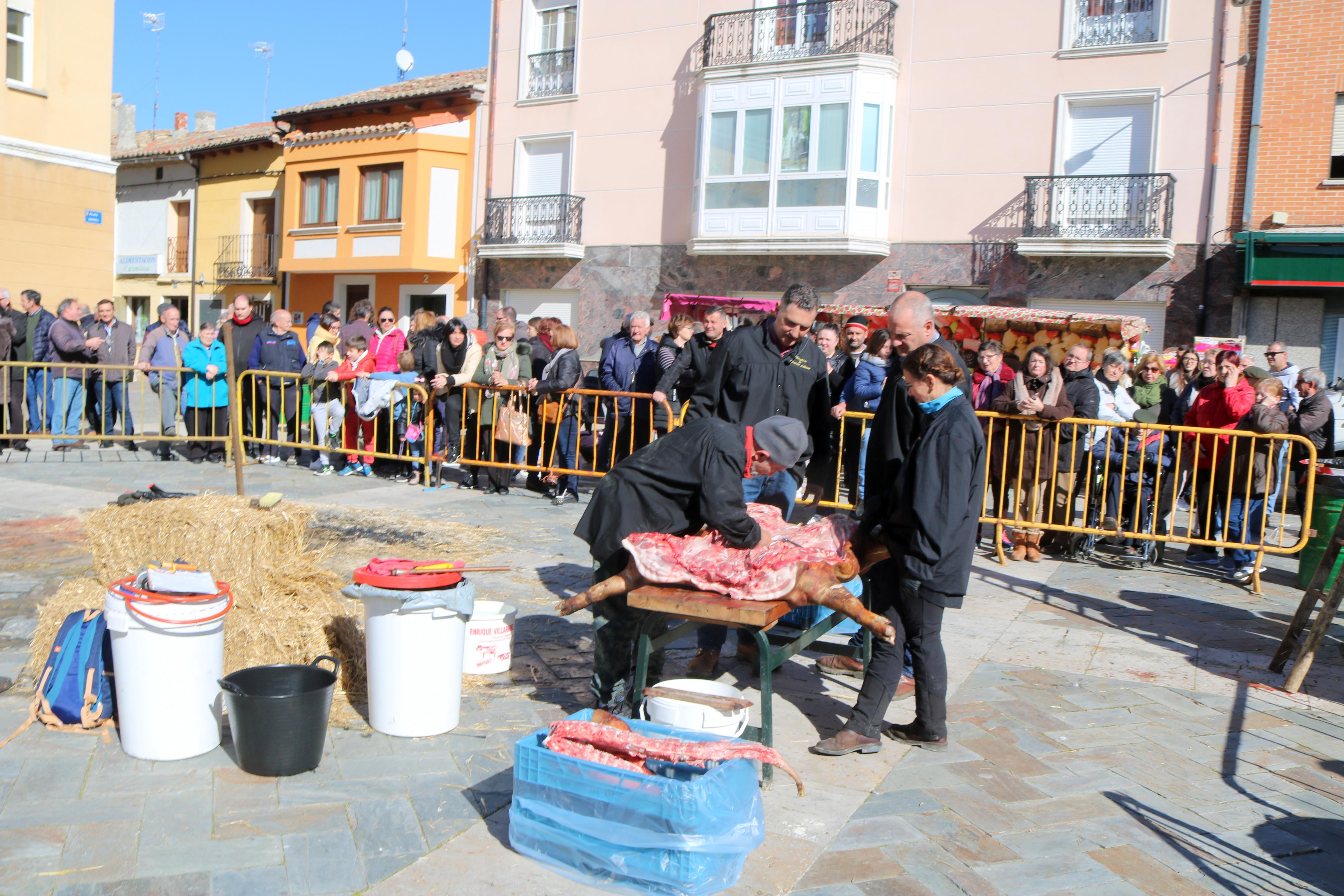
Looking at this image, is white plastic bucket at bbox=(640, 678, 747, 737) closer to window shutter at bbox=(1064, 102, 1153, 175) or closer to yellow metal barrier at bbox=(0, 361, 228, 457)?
yellow metal barrier at bbox=(0, 361, 228, 457)

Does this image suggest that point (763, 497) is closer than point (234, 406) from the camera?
Yes

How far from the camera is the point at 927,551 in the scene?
4.47m

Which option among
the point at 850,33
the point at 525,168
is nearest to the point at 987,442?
the point at 850,33

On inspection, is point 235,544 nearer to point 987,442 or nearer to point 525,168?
point 987,442

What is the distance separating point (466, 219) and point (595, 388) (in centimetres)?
1623

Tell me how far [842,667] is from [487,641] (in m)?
1.94

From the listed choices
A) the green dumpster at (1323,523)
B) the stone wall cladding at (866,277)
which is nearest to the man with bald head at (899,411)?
the green dumpster at (1323,523)

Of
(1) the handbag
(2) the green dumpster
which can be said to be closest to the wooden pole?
(1) the handbag

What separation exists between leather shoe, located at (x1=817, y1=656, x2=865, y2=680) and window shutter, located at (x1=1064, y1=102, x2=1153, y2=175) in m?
15.2

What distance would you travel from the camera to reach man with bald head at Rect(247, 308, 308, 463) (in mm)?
12492

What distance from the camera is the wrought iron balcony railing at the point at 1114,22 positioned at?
1823 cm

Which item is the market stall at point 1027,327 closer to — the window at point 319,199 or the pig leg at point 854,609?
the pig leg at point 854,609

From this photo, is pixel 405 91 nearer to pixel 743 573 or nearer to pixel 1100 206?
pixel 1100 206

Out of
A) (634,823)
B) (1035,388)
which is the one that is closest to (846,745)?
Result: (634,823)
